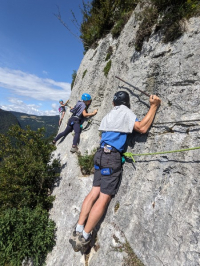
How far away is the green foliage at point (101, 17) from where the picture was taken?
29.5ft

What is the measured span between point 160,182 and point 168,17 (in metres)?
4.88

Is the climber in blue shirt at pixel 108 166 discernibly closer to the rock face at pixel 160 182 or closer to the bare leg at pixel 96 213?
the bare leg at pixel 96 213

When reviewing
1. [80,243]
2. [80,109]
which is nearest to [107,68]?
[80,109]

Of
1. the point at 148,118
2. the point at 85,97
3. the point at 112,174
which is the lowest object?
the point at 112,174

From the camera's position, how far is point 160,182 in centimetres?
379

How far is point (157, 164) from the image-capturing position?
401cm

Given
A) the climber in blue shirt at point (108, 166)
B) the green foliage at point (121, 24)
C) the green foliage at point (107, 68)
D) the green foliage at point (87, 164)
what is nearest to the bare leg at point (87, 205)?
the climber in blue shirt at point (108, 166)

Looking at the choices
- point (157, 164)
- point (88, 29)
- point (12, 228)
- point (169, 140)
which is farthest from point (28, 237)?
point (88, 29)

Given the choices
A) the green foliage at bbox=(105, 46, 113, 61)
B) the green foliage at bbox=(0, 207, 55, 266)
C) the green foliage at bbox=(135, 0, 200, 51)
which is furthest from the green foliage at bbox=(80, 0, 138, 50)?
the green foliage at bbox=(0, 207, 55, 266)

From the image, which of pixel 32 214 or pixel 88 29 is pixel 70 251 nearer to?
pixel 32 214

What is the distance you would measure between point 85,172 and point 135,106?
11.8ft

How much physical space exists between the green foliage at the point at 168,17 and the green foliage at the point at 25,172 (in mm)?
6704

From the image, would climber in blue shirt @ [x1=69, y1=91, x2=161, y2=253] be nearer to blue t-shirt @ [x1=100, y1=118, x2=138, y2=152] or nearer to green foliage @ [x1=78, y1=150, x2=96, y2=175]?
blue t-shirt @ [x1=100, y1=118, x2=138, y2=152]

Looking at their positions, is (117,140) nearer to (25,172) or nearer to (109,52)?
(25,172)
